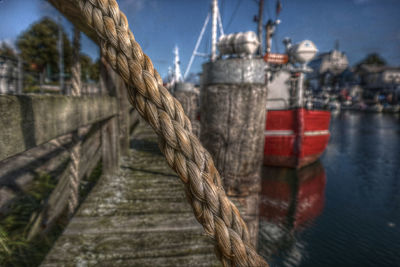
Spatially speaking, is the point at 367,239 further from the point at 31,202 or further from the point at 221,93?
the point at 31,202

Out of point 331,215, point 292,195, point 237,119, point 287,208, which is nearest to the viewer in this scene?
point 237,119

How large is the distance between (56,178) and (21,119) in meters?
4.54

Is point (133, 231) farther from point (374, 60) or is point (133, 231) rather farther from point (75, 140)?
point (374, 60)

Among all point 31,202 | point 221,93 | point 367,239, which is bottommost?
point 367,239

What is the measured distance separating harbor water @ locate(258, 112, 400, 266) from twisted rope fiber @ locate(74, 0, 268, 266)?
334 cm

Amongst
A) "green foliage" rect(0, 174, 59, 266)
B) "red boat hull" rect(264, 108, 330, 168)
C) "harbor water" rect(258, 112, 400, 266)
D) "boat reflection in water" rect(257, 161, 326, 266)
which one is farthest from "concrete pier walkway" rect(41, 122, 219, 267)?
"red boat hull" rect(264, 108, 330, 168)

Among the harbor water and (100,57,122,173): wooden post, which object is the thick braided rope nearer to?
(100,57,122,173): wooden post

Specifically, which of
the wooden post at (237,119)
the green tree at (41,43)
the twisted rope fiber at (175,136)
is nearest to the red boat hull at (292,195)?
the wooden post at (237,119)

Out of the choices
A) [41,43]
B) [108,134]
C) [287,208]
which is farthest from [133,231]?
[41,43]

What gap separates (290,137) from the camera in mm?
8523

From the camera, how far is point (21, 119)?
37.8 inches

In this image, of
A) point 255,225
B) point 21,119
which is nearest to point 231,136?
point 255,225

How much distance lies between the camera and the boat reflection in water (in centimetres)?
407

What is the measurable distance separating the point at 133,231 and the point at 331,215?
5.17m
